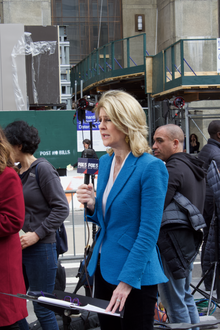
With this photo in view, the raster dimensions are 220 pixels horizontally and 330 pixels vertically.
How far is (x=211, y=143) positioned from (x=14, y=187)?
9.84 ft

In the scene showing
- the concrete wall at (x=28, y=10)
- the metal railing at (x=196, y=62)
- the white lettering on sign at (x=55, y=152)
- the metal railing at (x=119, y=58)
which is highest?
the concrete wall at (x=28, y=10)

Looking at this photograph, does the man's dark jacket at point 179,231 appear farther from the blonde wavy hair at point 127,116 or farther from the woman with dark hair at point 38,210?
the blonde wavy hair at point 127,116

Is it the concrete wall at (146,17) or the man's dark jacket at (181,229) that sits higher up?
the concrete wall at (146,17)

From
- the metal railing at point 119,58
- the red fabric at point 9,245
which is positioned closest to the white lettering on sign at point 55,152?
the metal railing at point 119,58

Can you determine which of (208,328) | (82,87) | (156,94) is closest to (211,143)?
(208,328)

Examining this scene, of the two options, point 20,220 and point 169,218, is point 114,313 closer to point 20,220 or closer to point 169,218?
point 20,220

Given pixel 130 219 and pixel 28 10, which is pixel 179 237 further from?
pixel 28 10

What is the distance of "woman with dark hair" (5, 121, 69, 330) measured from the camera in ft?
9.55

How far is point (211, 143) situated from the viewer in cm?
469

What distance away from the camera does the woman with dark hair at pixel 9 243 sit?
Result: 238cm

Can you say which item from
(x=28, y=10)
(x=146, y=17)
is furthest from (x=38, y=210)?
(x=146, y=17)

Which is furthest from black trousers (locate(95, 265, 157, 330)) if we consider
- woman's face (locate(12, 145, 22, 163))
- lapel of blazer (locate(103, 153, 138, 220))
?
woman's face (locate(12, 145, 22, 163))

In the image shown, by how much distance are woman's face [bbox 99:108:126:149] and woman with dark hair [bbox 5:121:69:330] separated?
99 centimetres

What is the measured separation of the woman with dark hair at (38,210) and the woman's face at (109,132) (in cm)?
99
